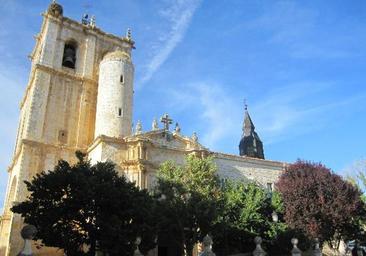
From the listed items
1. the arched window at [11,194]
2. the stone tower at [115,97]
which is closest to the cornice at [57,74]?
→ the stone tower at [115,97]

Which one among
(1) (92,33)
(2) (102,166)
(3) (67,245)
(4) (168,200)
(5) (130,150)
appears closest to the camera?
(3) (67,245)

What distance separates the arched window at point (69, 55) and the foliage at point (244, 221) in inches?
724

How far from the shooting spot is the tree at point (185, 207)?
19531 mm

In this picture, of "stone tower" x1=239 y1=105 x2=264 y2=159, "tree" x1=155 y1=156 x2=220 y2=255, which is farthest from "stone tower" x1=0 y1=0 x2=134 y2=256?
"stone tower" x1=239 y1=105 x2=264 y2=159

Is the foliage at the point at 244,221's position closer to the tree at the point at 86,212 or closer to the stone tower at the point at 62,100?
the tree at the point at 86,212

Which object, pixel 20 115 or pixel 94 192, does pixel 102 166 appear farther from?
pixel 20 115

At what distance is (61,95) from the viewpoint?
105ft

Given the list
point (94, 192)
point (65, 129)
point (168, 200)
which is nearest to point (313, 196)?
point (168, 200)

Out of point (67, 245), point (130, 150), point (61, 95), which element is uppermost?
point (61, 95)

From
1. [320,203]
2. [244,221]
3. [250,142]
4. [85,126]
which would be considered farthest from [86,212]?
[250,142]

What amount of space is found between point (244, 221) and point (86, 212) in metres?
10.8

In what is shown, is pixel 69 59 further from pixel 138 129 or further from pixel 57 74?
pixel 138 129

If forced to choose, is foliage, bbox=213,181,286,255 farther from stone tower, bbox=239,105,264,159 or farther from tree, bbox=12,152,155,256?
stone tower, bbox=239,105,264,159

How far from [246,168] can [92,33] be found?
62.1 feet
